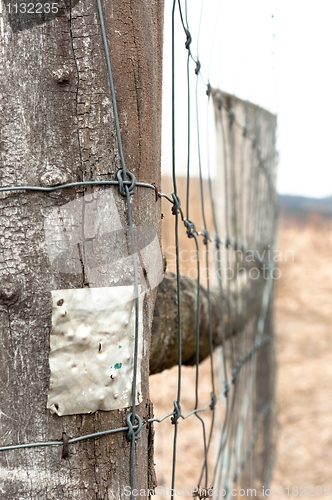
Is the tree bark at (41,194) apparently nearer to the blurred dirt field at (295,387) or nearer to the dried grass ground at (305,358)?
the blurred dirt field at (295,387)

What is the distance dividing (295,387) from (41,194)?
216 inches

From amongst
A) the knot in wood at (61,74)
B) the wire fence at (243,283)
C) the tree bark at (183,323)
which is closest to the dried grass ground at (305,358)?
the wire fence at (243,283)

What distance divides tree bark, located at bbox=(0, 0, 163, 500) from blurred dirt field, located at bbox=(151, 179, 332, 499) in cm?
200

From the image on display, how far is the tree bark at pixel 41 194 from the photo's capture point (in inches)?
31.8

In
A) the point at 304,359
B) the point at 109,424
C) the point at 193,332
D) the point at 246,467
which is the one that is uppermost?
the point at 109,424

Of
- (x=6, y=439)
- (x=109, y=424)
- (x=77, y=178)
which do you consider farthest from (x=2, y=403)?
(x=77, y=178)

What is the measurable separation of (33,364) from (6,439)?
0.39ft

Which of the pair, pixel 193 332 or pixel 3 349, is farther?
pixel 193 332

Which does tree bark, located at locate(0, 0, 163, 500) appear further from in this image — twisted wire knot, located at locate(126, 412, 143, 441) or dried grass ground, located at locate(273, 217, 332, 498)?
dried grass ground, located at locate(273, 217, 332, 498)

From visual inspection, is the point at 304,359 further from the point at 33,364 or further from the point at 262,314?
the point at 33,364

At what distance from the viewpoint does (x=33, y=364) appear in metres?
0.82

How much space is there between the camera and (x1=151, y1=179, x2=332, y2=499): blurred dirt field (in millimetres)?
4102

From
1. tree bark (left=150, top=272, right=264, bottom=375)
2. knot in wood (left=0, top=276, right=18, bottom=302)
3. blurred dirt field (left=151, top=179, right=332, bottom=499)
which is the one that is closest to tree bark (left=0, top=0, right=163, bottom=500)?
knot in wood (left=0, top=276, right=18, bottom=302)

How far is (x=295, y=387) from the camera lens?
586 cm
